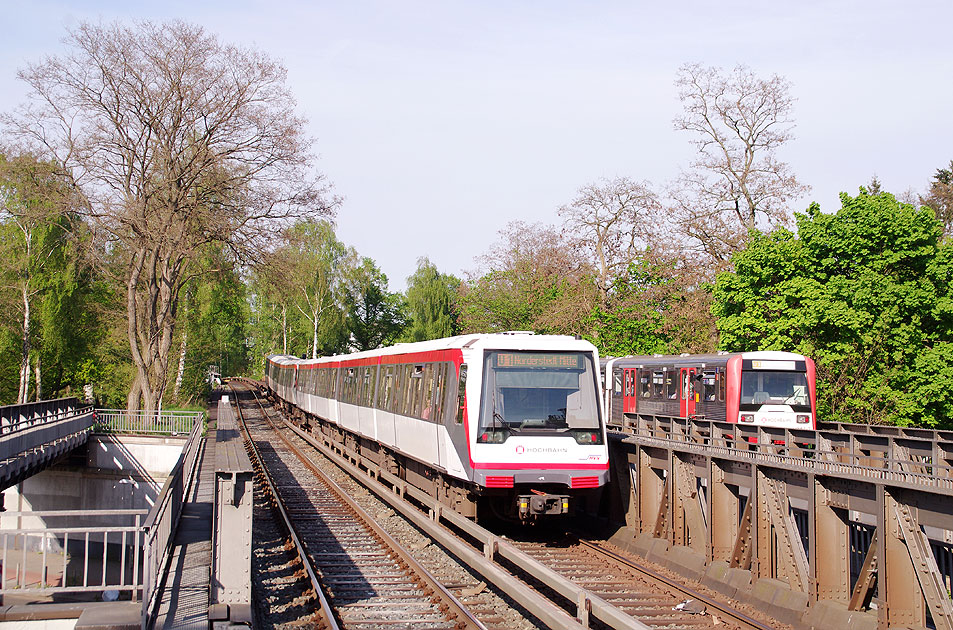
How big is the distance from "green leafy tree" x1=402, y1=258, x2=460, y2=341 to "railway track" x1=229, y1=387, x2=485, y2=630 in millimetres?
62665

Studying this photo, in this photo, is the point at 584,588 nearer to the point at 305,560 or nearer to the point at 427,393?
the point at 305,560

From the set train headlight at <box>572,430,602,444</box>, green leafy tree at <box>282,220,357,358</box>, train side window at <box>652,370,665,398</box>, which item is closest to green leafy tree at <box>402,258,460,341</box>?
green leafy tree at <box>282,220,357,358</box>

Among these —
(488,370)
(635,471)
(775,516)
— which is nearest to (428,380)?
(488,370)

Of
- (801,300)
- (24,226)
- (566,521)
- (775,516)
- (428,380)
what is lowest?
(566,521)

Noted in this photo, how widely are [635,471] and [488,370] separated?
2788 mm

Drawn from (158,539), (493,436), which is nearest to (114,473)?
(493,436)

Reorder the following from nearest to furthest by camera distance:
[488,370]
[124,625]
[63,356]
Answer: [124,625], [488,370], [63,356]

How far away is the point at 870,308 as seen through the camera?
25625 millimetres

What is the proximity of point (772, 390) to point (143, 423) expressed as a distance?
21767 millimetres

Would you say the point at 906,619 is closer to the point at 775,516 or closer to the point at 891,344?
the point at 775,516

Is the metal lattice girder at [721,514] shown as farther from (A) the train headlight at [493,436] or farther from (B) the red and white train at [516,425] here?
(A) the train headlight at [493,436]

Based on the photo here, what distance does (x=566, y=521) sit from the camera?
16625 millimetres

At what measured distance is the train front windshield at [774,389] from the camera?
22719mm

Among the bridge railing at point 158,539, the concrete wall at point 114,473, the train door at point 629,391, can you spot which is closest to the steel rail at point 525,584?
the bridge railing at point 158,539
